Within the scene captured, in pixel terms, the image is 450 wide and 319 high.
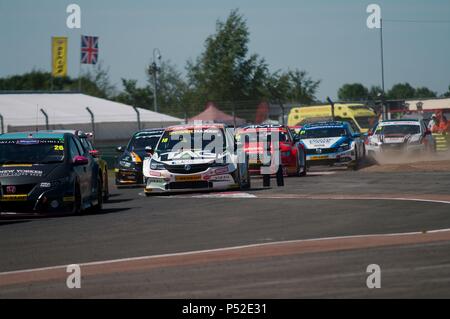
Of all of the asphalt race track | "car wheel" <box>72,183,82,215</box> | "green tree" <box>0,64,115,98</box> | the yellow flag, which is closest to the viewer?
the asphalt race track

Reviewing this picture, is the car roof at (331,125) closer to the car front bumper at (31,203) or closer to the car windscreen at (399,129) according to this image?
the car windscreen at (399,129)

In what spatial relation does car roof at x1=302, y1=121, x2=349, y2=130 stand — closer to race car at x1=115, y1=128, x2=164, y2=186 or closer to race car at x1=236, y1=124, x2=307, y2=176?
race car at x1=236, y1=124, x2=307, y2=176

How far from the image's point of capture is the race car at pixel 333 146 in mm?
29766

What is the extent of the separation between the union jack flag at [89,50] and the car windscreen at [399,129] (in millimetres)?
32343

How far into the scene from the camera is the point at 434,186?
A: 2048 cm

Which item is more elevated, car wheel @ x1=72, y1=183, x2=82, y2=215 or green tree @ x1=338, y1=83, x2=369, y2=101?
green tree @ x1=338, y1=83, x2=369, y2=101

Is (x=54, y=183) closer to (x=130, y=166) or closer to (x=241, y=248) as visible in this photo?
(x=241, y=248)

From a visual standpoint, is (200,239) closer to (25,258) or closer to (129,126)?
(25,258)

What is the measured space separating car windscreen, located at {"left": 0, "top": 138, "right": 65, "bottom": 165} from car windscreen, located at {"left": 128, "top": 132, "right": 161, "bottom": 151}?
9.44 metres

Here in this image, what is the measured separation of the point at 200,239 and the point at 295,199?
20.4 ft

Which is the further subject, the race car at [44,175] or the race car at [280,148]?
the race car at [280,148]

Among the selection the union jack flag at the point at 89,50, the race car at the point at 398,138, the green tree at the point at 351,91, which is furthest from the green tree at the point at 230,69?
the green tree at the point at 351,91

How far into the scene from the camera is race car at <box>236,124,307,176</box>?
26156mm

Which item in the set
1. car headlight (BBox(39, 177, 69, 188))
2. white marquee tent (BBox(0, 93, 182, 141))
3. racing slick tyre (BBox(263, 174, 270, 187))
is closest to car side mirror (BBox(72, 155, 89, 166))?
car headlight (BBox(39, 177, 69, 188))
